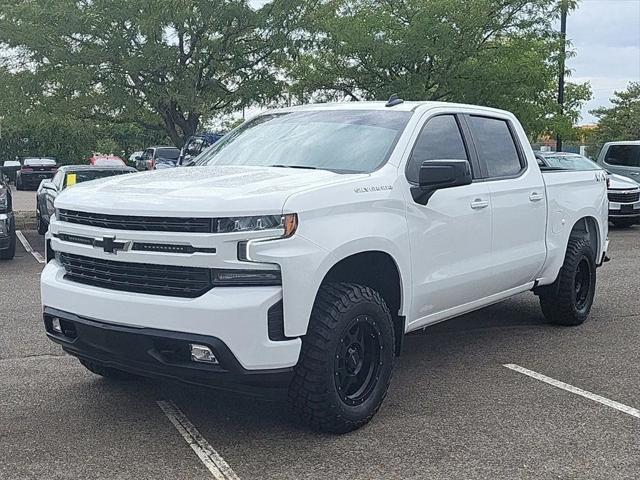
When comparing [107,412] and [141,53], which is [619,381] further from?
[141,53]

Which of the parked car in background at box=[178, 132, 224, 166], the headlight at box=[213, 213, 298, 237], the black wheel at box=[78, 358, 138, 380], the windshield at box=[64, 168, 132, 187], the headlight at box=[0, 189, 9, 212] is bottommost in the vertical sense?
the black wheel at box=[78, 358, 138, 380]

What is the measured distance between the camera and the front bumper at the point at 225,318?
3811 mm

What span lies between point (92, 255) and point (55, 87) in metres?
13.2

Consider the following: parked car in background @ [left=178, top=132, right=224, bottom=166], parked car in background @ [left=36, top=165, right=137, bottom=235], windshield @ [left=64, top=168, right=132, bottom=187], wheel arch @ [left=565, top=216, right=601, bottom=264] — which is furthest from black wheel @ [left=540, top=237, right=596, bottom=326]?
windshield @ [left=64, top=168, right=132, bottom=187]

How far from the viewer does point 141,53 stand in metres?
15.8

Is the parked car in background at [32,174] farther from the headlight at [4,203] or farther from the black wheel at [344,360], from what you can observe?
the black wheel at [344,360]

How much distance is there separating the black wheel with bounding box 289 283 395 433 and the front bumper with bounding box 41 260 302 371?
17 cm

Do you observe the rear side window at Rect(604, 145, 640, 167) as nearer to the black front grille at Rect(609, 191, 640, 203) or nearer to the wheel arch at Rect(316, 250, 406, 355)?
the black front grille at Rect(609, 191, 640, 203)

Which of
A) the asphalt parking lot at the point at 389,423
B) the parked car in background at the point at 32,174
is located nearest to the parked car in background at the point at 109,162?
the parked car in background at the point at 32,174

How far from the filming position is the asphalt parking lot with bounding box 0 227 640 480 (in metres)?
3.96

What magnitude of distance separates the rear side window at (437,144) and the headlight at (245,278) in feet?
4.54

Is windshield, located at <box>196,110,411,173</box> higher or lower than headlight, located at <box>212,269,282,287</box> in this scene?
higher

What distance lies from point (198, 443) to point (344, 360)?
0.89 m

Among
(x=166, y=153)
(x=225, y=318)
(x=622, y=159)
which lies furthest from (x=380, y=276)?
(x=166, y=153)
